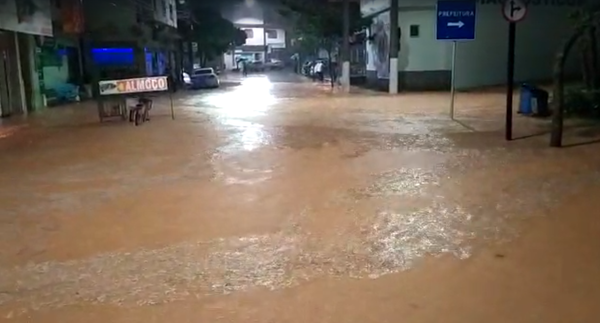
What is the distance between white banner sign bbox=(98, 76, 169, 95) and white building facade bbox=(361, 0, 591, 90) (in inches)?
563

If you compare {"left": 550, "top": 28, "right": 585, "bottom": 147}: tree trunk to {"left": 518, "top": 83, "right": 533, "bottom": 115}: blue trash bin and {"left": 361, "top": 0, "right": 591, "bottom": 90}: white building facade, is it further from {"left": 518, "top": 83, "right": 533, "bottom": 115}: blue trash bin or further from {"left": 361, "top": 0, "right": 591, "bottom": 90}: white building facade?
{"left": 361, "top": 0, "right": 591, "bottom": 90}: white building facade

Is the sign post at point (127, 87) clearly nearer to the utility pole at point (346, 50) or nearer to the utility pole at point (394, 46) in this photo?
the utility pole at point (394, 46)

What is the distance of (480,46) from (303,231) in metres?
24.1

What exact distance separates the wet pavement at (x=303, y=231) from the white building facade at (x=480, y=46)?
16354 millimetres

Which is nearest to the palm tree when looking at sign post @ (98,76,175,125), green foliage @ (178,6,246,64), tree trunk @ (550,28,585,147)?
tree trunk @ (550,28,585,147)

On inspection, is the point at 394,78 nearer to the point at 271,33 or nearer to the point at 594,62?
the point at 594,62

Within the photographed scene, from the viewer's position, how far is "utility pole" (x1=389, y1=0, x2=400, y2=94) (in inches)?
1057

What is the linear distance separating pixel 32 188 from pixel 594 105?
38.6 feet

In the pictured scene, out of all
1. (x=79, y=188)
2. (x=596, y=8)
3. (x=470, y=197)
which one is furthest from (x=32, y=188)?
(x=596, y=8)

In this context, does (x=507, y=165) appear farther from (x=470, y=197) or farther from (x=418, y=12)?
(x=418, y=12)

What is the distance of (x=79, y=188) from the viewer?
27.6 feet

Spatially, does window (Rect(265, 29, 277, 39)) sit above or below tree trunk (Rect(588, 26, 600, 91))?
above

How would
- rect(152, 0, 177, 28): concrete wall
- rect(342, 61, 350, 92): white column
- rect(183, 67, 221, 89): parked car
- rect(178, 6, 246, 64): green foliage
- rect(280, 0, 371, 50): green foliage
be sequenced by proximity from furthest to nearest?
rect(178, 6, 246, 64): green foliage, rect(152, 0, 177, 28): concrete wall, rect(183, 67, 221, 89): parked car, rect(280, 0, 371, 50): green foliage, rect(342, 61, 350, 92): white column

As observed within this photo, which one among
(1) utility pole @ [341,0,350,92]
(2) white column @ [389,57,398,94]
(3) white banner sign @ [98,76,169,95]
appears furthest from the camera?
(1) utility pole @ [341,0,350,92]
